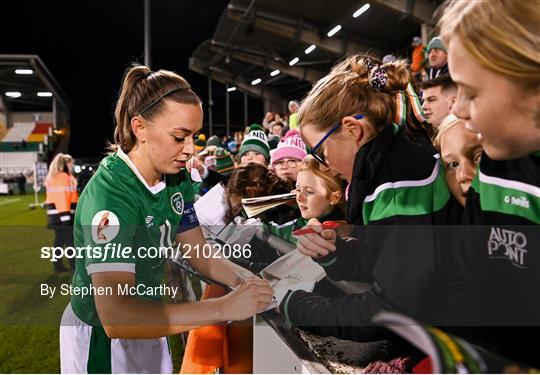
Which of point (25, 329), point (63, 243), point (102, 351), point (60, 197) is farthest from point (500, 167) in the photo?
point (60, 197)

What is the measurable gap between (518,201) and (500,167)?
0.16ft

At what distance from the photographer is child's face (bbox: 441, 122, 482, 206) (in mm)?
730

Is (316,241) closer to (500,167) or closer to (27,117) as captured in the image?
(500,167)

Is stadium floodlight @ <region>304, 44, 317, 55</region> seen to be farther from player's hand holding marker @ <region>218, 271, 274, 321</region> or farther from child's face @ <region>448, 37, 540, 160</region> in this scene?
child's face @ <region>448, 37, 540, 160</region>

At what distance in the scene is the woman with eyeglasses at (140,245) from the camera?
976mm

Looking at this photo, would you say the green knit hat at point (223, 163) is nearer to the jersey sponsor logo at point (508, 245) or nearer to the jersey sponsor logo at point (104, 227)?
the jersey sponsor logo at point (104, 227)

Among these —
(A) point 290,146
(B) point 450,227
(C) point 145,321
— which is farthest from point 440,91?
(C) point 145,321

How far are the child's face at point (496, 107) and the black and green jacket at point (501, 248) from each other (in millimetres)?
28

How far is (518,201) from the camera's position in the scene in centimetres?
59

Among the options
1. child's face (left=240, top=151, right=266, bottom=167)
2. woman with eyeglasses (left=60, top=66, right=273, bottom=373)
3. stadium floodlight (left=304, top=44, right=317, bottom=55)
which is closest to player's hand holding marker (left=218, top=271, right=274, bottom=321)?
woman with eyeglasses (left=60, top=66, right=273, bottom=373)

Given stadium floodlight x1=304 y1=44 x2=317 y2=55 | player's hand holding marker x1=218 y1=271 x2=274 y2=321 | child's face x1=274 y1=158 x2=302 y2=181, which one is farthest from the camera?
stadium floodlight x1=304 y1=44 x2=317 y2=55

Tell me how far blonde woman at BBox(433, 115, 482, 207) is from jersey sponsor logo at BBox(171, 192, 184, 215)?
2.37 feet

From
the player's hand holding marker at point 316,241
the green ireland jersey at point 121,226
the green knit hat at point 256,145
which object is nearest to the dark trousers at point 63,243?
the green ireland jersey at point 121,226

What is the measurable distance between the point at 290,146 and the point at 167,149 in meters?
1.40
